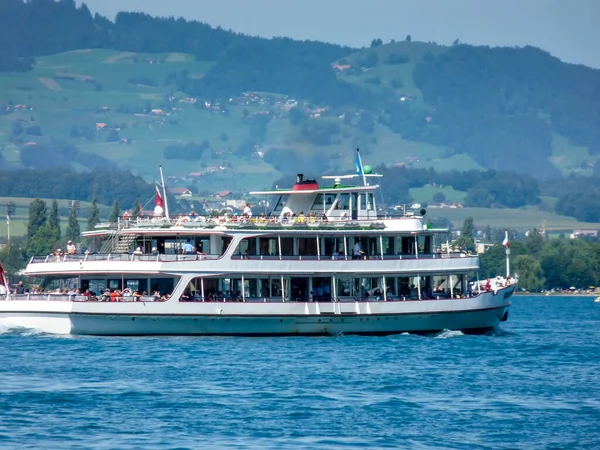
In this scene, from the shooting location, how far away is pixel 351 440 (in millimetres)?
34438

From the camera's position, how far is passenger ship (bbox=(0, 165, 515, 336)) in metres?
54.5

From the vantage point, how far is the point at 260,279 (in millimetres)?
56625

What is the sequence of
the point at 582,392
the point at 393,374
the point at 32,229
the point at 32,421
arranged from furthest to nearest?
the point at 32,229, the point at 393,374, the point at 582,392, the point at 32,421

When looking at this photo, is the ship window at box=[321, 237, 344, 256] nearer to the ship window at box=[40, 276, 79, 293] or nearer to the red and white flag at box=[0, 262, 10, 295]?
the ship window at box=[40, 276, 79, 293]

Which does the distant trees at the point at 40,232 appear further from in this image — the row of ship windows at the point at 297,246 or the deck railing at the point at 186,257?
the deck railing at the point at 186,257

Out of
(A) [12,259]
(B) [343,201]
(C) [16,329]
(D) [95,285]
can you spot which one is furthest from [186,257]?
(A) [12,259]

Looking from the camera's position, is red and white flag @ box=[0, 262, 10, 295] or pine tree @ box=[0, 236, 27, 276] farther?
pine tree @ box=[0, 236, 27, 276]

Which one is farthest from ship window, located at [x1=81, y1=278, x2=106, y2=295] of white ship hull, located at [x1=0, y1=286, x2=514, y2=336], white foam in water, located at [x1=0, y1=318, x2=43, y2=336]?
white foam in water, located at [x1=0, y1=318, x2=43, y2=336]

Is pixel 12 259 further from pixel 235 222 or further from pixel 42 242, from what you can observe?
pixel 235 222

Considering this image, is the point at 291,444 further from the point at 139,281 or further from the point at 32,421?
the point at 139,281

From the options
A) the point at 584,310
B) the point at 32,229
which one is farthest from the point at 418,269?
the point at 32,229

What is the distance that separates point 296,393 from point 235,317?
1403 cm

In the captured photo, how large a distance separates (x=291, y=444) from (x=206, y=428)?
2.83m

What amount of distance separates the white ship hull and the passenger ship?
0.04m
